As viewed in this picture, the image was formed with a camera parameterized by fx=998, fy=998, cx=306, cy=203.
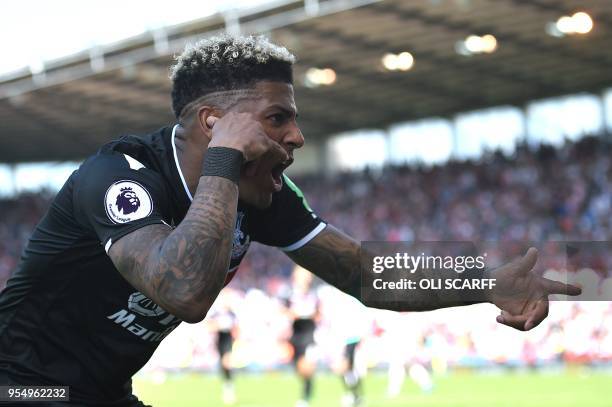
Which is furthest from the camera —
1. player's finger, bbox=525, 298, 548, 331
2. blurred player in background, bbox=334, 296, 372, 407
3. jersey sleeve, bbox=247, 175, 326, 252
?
blurred player in background, bbox=334, 296, 372, 407

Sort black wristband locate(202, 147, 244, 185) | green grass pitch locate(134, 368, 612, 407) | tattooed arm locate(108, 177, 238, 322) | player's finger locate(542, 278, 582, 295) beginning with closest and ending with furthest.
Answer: tattooed arm locate(108, 177, 238, 322) < black wristband locate(202, 147, 244, 185) < player's finger locate(542, 278, 582, 295) < green grass pitch locate(134, 368, 612, 407)

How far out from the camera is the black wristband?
10.7ft

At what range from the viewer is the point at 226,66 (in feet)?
11.9

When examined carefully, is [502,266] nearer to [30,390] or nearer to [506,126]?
[30,390]

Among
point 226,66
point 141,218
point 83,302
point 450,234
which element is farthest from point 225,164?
point 450,234

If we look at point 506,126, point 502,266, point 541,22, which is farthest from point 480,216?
point 502,266

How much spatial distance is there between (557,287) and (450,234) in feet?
83.0

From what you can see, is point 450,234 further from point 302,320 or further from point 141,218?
point 141,218

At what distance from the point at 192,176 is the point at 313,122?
36.8 metres

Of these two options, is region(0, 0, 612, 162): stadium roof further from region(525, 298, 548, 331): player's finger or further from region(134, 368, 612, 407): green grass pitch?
region(525, 298, 548, 331): player's finger

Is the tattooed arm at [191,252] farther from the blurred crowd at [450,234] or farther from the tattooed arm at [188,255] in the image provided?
the blurred crowd at [450,234]

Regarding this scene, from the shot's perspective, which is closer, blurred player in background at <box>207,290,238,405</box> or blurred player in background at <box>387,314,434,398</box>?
blurred player in background at <box>387,314,434,398</box>

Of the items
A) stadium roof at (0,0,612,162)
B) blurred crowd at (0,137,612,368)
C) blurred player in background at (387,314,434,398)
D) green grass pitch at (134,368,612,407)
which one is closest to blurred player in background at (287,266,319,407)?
blurred crowd at (0,137,612,368)

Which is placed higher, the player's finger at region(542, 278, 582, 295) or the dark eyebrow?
the dark eyebrow
